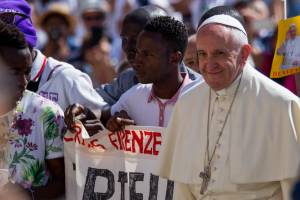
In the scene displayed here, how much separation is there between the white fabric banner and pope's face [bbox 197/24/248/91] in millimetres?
915

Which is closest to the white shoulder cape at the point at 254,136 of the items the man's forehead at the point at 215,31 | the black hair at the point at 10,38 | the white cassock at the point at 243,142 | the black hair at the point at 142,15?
the white cassock at the point at 243,142

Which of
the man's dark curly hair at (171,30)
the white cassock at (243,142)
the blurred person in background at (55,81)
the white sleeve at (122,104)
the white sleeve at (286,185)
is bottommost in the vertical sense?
the white sleeve at (286,185)

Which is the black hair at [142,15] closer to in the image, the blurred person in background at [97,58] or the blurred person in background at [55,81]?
the blurred person in background at [55,81]

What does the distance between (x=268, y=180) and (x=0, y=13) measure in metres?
2.62

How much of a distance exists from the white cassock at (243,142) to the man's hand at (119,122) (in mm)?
640

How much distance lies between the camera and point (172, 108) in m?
7.11

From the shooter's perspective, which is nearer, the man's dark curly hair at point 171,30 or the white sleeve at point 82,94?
the man's dark curly hair at point 171,30

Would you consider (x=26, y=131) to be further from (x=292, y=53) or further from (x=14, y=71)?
(x=292, y=53)

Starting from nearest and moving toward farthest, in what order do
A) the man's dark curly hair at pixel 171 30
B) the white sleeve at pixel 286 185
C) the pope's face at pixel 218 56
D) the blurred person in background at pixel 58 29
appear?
1. the white sleeve at pixel 286 185
2. the pope's face at pixel 218 56
3. the man's dark curly hair at pixel 171 30
4. the blurred person in background at pixel 58 29

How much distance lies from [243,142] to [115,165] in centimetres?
133

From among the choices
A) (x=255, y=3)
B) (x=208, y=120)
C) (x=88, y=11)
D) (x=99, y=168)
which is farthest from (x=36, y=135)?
(x=88, y=11)

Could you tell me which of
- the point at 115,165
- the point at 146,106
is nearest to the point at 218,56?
the point at 146,106

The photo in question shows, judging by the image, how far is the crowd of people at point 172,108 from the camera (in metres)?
6.16

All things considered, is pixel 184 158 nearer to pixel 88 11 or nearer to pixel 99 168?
pixel 99 168
